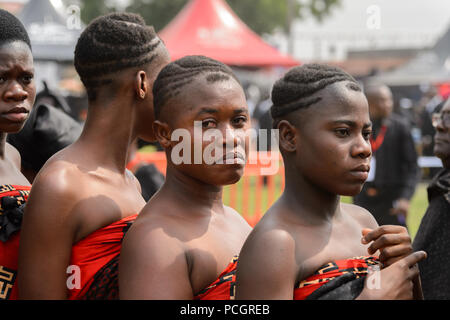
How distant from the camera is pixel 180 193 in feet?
7.02

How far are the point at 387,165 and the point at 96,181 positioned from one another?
5.15 meters

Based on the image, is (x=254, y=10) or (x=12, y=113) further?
(x=254, y=10)

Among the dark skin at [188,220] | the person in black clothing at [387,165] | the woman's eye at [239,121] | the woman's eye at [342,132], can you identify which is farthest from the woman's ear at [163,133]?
the person in black clothing at [387,165]

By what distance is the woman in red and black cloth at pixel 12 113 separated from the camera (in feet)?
7.54

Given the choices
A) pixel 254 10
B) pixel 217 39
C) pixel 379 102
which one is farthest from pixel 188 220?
pixel 254 10

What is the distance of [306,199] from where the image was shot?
2.06 meters

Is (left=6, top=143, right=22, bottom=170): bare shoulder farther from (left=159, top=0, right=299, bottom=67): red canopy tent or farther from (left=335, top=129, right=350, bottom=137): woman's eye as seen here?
(left=159, top=0, right=299, bottom=67): red canopy tent

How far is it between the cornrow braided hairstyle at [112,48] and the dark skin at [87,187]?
0.12 feet

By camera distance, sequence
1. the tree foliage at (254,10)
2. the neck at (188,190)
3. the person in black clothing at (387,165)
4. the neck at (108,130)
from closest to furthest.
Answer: the neck at (188,190) → the neck at (108,130) → the person in black clothing at (387,165) → the tree foliage at (254,10)

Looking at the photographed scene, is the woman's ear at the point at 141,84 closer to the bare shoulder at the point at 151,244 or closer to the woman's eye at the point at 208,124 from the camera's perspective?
the woman's eye at the point at 208,124

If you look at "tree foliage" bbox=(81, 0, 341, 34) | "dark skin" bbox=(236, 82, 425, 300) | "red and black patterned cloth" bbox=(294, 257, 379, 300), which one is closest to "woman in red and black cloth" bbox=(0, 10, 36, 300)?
"dark skin" bbox=(236, 82, 425, 300)

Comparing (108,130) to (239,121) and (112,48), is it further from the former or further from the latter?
(239,121)

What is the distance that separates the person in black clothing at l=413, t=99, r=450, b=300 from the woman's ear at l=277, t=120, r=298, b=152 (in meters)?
1.67

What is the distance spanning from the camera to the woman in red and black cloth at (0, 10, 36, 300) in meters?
2.30
